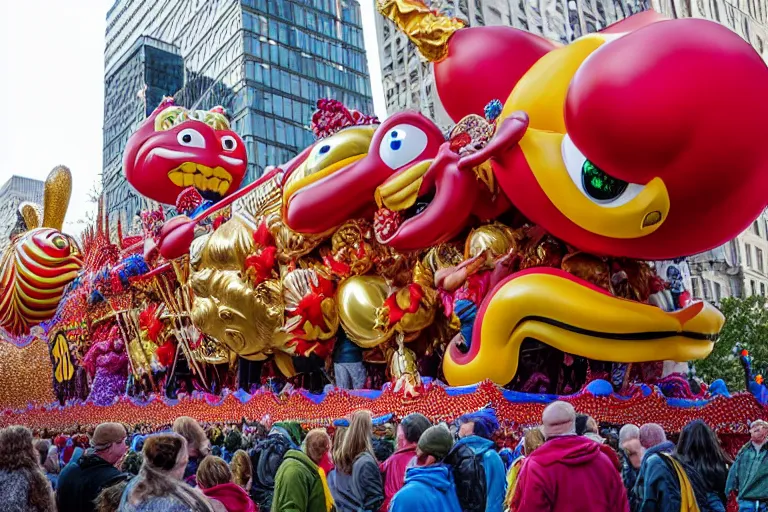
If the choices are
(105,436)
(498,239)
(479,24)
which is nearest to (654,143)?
(498,239)

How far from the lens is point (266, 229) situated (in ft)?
36.4

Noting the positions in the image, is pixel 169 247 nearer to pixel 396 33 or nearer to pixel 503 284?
pixel 503 284

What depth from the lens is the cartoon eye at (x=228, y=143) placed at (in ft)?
48.5

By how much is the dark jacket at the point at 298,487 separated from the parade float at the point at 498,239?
361 centimetres

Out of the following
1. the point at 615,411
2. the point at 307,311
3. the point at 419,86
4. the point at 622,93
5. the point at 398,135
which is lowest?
the point at 615,411

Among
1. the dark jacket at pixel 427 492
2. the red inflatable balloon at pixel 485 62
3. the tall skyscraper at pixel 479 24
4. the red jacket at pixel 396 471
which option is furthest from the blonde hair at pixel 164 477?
the tall skyscraper at pixel 479 24

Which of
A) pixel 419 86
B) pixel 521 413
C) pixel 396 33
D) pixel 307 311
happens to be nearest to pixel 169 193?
pixel 307 311

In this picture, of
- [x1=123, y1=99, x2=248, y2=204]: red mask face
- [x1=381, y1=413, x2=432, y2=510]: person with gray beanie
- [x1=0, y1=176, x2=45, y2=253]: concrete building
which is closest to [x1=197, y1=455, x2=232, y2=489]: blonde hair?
[x1=381, y1=413, x2=432, y2=510]: person with gray beanie

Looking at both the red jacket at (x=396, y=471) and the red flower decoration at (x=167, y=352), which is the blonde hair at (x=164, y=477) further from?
the red flower decoration at (x=167, y=352)

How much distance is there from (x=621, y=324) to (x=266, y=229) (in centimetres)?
495

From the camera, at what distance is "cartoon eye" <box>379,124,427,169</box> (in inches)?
372

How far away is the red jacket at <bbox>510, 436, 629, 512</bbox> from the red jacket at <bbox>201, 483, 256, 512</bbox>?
1.24 meters

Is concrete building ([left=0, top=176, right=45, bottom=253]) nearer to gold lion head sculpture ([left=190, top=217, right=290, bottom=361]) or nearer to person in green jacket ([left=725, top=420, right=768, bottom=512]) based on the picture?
gold lion head sculpture ([left=190, top=217, right=290, bottom=361])

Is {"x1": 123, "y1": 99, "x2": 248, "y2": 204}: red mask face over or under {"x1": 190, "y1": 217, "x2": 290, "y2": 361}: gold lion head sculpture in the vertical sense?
over
